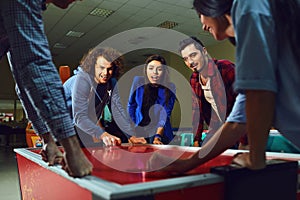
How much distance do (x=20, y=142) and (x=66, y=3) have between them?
10461mm

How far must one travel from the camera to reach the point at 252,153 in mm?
763

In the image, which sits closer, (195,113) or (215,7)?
(215,7)

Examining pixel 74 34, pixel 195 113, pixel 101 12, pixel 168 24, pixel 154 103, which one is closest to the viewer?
pixel 195 113

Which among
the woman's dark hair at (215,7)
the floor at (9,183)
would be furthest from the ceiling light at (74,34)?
the woman's dark hair at (215,7)

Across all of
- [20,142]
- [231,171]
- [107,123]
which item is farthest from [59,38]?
[231,171]

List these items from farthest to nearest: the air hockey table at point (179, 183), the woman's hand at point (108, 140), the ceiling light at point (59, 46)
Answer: the ceiling light at point (59, 46), the woman's hand at point (108, 140), the air hockey table at point (179, 183)

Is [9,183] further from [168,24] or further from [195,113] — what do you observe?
[168,24]

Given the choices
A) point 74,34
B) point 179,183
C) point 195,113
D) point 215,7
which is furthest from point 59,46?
point 179,183

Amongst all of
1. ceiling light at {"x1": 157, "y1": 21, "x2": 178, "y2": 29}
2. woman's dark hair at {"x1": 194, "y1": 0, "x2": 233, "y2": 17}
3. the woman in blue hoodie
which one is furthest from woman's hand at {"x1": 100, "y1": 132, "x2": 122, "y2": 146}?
ceiling light at {"x1": 157, "y1": 21, "x2": 178, "y2": 29}

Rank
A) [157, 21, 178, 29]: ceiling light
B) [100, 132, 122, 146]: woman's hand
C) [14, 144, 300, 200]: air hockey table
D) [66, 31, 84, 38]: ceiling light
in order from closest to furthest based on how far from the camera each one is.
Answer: [14, 144, 300, 200]: air hockey table → [100, 132, 122, 146]: woman's hand → [157, 21, 178, 29]: ceiling light → [66, 31, 84, 38]: ceiling light

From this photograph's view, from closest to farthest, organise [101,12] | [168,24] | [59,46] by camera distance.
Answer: [101,12] → [168,24] → [59,46]

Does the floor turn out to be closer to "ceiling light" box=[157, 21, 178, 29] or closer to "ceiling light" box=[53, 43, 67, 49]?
"ceiling light" box=[157, 21, 178, 29]

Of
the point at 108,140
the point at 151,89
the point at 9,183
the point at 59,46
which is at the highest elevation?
the point at 59,46

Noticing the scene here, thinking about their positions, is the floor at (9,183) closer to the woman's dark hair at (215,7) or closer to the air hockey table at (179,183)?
the air hockey table at (179,183)
